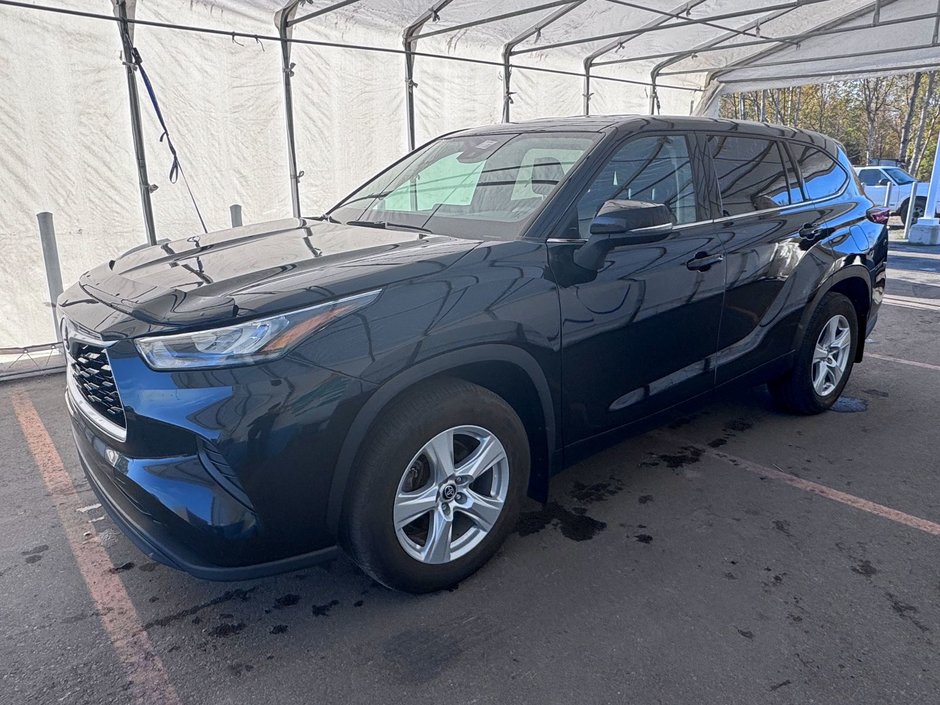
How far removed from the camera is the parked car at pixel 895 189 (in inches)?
608

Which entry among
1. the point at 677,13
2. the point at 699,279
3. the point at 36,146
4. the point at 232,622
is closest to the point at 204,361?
the point at 232,622

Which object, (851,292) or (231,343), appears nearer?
(231,343)

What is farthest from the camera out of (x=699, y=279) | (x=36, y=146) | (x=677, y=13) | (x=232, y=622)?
(x=677, y=13)

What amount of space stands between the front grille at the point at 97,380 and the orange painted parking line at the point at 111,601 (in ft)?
2.43

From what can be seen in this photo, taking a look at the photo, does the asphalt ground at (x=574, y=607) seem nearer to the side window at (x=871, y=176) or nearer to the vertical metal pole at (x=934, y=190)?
the vertical metal pole at (x=934, y=190)

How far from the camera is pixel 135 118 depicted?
616 cm

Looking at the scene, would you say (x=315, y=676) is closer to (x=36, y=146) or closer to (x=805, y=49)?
(x=36, y=146)

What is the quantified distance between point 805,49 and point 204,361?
11893 millimetres

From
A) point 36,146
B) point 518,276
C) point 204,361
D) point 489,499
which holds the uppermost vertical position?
point 36,146

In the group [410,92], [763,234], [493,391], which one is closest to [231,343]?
[493,391]

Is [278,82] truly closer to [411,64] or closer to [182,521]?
[411,64]

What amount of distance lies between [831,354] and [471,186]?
258 cm

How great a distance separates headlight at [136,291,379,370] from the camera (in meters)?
2.04

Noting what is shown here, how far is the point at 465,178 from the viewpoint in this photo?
3.37m
